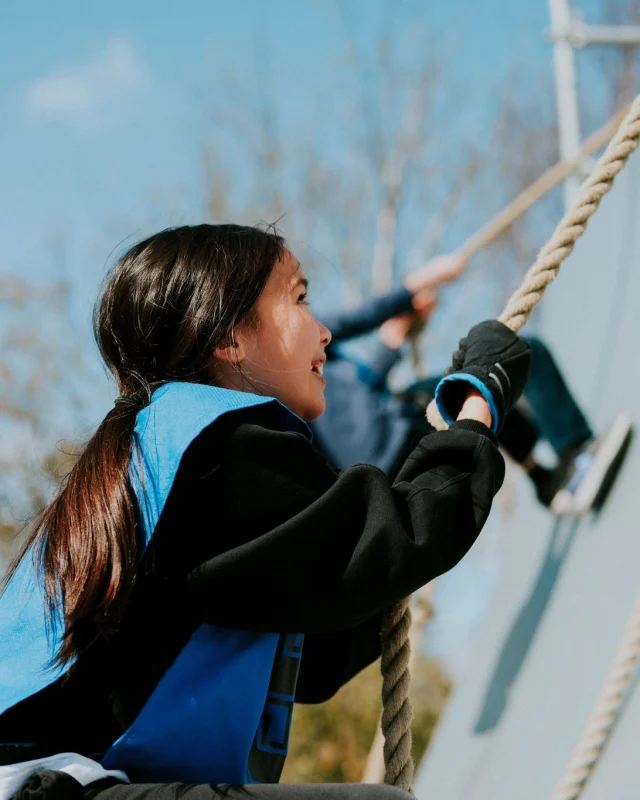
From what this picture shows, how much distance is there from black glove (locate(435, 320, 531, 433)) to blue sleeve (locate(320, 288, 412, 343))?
187cm

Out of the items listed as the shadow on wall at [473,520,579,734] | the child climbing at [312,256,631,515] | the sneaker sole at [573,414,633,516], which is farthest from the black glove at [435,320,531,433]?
the shadow on wall at [473,520,579,734]

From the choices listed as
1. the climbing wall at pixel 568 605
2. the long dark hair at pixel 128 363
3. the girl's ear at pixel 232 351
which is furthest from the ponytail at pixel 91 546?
the climbing wall at pixel 568 605

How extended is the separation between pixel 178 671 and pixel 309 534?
0.61ft

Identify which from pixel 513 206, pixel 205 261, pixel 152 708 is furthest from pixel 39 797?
pixel 513 206

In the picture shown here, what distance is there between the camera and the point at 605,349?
278 cm

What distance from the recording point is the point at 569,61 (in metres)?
3.21

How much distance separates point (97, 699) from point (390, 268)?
8.94 metres

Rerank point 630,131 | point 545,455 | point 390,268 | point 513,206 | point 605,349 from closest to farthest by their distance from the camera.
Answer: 1. point 630,131
2. point 605,349
3. point 545,455
4. point 513,206
5. point 390,268

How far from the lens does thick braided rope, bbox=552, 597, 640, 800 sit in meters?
1.46

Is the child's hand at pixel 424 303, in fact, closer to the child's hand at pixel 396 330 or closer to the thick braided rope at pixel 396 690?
the child's hand at pixel 396 330

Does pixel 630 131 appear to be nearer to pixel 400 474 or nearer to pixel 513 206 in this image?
pixel 400 474

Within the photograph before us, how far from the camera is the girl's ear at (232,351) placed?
120 cm

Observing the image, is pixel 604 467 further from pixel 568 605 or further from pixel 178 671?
pixel 178 671

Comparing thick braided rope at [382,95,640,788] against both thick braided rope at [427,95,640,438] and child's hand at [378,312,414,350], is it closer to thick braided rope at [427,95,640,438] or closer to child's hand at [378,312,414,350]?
thick braided rope at [427,95,640,438]
